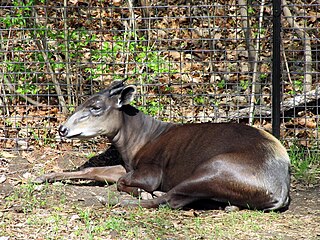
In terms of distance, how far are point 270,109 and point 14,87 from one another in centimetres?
367

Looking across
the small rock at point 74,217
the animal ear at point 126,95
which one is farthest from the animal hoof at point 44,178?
the small rock at point 74,217

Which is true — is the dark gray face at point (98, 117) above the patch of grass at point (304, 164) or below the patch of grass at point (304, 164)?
above

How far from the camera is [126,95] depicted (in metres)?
8.85

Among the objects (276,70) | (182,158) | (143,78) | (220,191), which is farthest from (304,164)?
(143,78)

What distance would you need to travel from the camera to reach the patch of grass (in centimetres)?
893

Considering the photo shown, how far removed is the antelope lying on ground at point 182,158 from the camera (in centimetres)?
761

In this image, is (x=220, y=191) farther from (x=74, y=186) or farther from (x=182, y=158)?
(x=74, y=186)

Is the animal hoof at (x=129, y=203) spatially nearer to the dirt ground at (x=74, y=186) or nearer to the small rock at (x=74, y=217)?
the dirt ground at (x=74, y=186)

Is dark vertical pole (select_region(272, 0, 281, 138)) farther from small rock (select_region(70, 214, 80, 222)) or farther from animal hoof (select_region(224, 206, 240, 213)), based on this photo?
small rock (select_region(70, 214, 80, 222))

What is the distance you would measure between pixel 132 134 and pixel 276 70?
2064mm

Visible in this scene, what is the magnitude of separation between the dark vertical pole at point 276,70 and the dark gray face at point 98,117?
190 centimetres

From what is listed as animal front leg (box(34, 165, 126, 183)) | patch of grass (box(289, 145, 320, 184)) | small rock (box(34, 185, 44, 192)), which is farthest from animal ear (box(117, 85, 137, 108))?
patch of grass (box(289, 145, 320, 184))

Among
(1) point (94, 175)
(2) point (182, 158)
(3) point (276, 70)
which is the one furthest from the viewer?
(3) point (276, 70)

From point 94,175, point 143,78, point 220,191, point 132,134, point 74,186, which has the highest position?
point 143,78
